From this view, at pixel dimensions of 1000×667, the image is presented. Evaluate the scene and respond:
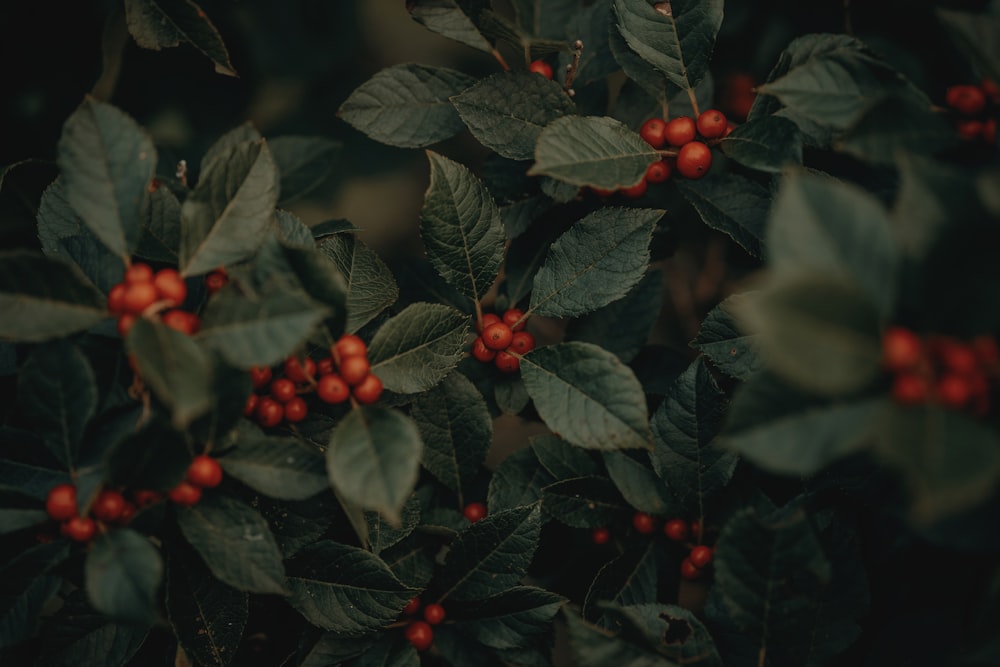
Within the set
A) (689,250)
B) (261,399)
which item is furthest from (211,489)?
(689,250)

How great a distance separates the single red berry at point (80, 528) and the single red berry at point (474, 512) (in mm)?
613

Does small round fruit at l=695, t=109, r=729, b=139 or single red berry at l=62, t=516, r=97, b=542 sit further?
small round fruit at l=695, t=109, r=729, b=139

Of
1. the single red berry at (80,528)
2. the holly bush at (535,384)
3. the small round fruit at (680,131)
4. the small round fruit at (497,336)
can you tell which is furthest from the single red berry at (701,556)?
the single red berry at (80,528)

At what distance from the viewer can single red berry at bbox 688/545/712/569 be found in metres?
1.23

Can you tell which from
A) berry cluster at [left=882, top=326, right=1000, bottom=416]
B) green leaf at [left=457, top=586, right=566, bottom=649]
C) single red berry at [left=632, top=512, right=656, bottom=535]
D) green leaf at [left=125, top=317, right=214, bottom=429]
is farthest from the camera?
single red berry at [left=632, top=512, right=656, bottom=535]

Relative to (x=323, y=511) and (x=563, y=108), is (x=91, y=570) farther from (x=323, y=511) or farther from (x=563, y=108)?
(x=563, y=108)

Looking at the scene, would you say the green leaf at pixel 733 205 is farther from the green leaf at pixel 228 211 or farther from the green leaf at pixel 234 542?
the green leaf at pixel 234 542

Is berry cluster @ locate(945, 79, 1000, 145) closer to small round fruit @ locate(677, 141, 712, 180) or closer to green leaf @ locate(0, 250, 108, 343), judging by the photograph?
small round fruit @ locate(677, 141, 712, 180)

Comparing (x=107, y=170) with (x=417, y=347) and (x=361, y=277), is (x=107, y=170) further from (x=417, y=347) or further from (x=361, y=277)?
(x=417, y=347)

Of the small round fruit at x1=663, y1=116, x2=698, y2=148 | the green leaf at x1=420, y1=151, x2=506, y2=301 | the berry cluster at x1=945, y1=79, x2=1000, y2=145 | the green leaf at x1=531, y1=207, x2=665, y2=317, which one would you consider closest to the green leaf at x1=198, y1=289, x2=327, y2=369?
the green leaf at x1=420, y1=151, x2=506, y2=301

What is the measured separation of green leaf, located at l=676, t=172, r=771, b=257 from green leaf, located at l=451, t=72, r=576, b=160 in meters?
0.29

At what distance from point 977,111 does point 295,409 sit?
109 centimetres

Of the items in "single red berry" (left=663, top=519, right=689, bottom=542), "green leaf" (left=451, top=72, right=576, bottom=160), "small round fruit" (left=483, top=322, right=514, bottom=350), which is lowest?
"single red berry" (left=663, top=519, right=689, bottom=542)

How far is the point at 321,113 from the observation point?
216 cm
